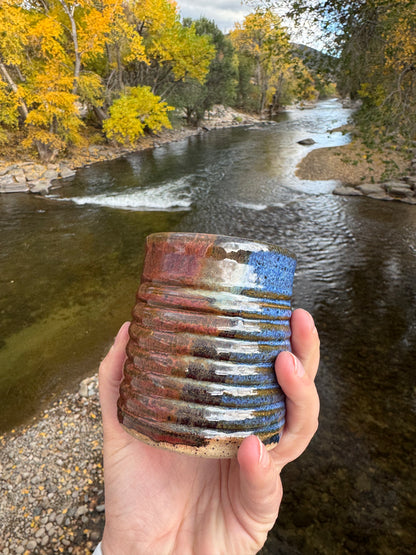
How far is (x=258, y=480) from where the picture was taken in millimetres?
1492

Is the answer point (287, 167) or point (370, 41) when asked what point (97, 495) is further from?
point (287, 167)

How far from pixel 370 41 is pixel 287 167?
12.2 meters

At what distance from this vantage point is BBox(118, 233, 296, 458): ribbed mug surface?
153cm

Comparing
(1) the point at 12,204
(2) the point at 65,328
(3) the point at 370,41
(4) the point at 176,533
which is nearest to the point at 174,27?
(1) the point at 12,204

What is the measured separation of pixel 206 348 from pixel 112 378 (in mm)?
783

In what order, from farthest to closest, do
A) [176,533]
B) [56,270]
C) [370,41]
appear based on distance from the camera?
[56,270]
[370,41]
[176,533]

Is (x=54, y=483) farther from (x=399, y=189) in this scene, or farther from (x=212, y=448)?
(x=399, y=189)

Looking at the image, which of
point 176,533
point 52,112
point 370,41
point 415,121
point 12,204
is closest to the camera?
point 176,533

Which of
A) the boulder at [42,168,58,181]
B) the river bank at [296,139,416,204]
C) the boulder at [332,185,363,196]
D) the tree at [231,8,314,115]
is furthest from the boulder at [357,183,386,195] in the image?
the tree at [231,8,314,115]

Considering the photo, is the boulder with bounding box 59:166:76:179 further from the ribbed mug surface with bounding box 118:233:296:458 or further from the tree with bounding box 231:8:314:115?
the tree with bounding box 231:8:314:115

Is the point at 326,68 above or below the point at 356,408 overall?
above

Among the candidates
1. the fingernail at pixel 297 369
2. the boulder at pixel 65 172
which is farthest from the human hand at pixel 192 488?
the boulder at pixel 65 172

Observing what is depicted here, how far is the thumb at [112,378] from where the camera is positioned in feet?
6.56

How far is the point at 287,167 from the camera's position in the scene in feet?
61.8
